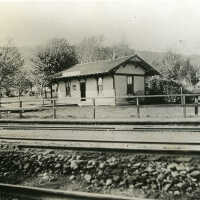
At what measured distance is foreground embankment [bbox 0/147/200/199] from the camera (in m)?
6.06

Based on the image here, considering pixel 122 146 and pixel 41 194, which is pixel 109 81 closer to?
pixel 122 146

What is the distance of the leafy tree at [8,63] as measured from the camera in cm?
3475

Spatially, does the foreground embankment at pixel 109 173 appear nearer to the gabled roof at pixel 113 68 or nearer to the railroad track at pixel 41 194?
the railroad track at pixel 41 194

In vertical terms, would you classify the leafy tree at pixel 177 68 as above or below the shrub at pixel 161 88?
above

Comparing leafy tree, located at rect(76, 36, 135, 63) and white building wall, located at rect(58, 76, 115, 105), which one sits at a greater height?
leafy tree, located at rect(76, 36, 135, 63)

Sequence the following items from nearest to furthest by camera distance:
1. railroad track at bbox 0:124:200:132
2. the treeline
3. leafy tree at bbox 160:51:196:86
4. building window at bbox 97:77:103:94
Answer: railroad track at bbox 0:124:200:132, building window at bbox 97:77:103:94, the treeline, leafy tree at bbox 160:51:196:86

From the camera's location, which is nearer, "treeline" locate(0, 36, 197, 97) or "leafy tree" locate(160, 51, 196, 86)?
"treeline" locate(0, 36, 197, 97)

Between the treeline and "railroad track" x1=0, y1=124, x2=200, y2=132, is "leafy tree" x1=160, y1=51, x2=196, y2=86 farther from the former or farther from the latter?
"railroad track" x1=0, y1=124, x2=200, y2=132

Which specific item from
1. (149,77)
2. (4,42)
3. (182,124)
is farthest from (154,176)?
(4,42)

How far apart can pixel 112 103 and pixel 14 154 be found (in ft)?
68.7

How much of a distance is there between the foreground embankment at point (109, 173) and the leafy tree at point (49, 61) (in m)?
36.0

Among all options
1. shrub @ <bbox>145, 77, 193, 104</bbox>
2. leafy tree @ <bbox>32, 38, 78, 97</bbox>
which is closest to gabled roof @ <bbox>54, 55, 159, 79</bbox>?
shrub @ <bbox>145, 77, 193, 104</bbox>

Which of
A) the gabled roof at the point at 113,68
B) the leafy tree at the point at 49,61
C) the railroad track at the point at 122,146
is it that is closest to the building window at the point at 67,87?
the gabled roof at the point at 113,68

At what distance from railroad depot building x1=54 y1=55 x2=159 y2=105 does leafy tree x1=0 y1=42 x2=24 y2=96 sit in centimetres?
496
